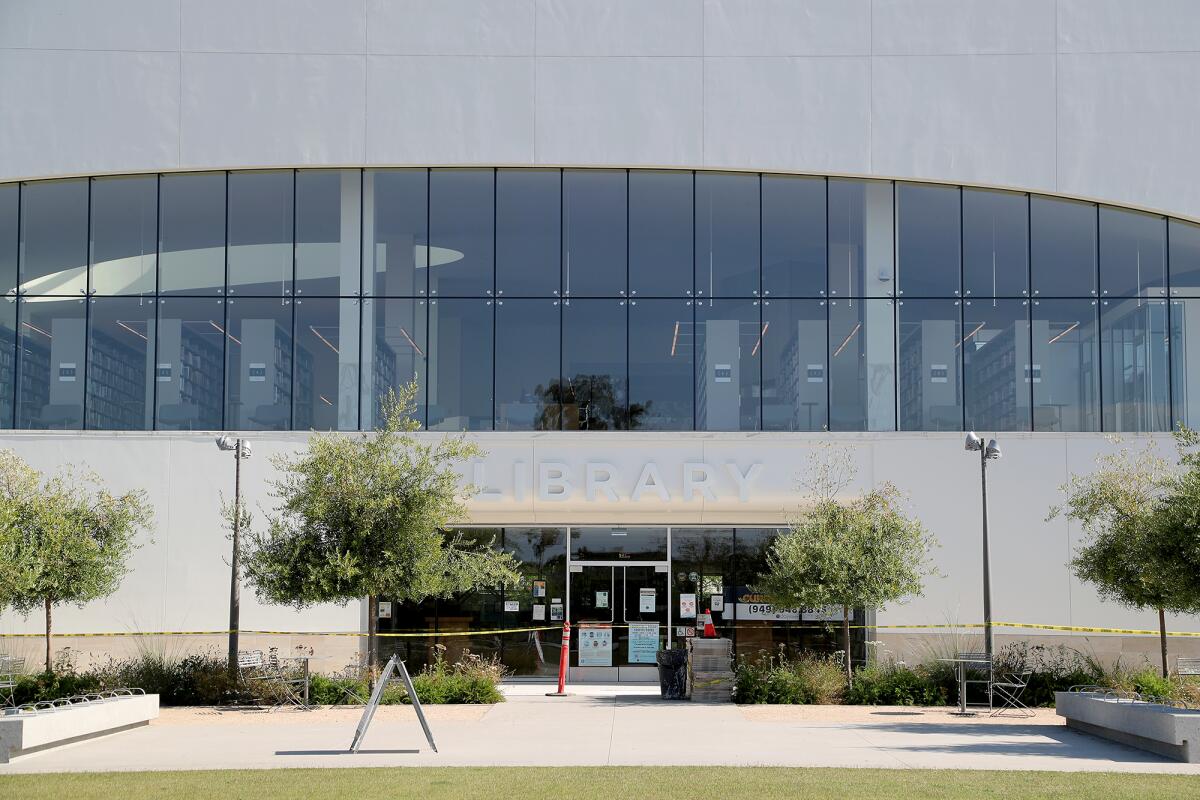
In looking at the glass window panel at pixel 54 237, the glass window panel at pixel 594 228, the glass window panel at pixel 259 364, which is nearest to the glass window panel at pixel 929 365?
the glass window panel at pixel 594 228

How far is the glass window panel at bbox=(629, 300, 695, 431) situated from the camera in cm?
2925

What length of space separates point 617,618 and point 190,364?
11277 millimetres

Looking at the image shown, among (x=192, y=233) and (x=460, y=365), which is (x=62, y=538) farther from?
(x=460, y=365)

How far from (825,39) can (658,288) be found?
6956 mm

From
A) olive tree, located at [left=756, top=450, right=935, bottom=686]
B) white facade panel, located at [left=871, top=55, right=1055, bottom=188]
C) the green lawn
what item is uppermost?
white facade panel, located at [left=871, top=55, right=1055, bottom=188]

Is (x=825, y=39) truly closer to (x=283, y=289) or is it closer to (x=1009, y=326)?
(x=1009, y=326)

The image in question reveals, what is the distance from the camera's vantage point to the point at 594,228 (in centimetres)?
3006

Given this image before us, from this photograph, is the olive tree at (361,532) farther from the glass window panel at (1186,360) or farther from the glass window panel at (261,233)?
the glass window panel at (1186,360)

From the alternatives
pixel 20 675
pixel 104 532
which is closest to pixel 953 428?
pixel 104 532

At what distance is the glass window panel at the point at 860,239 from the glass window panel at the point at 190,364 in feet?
46.6

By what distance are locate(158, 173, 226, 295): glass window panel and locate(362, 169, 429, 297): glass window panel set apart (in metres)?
3.39

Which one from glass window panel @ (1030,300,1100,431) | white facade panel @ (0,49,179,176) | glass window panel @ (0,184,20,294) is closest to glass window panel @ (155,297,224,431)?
white facade panel @ (0,49,179,176)

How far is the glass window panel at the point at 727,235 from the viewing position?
97.7 feet

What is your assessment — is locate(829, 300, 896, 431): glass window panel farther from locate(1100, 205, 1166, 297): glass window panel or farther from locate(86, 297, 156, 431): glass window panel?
locate(86, 297, 156, 431): glass window panel
